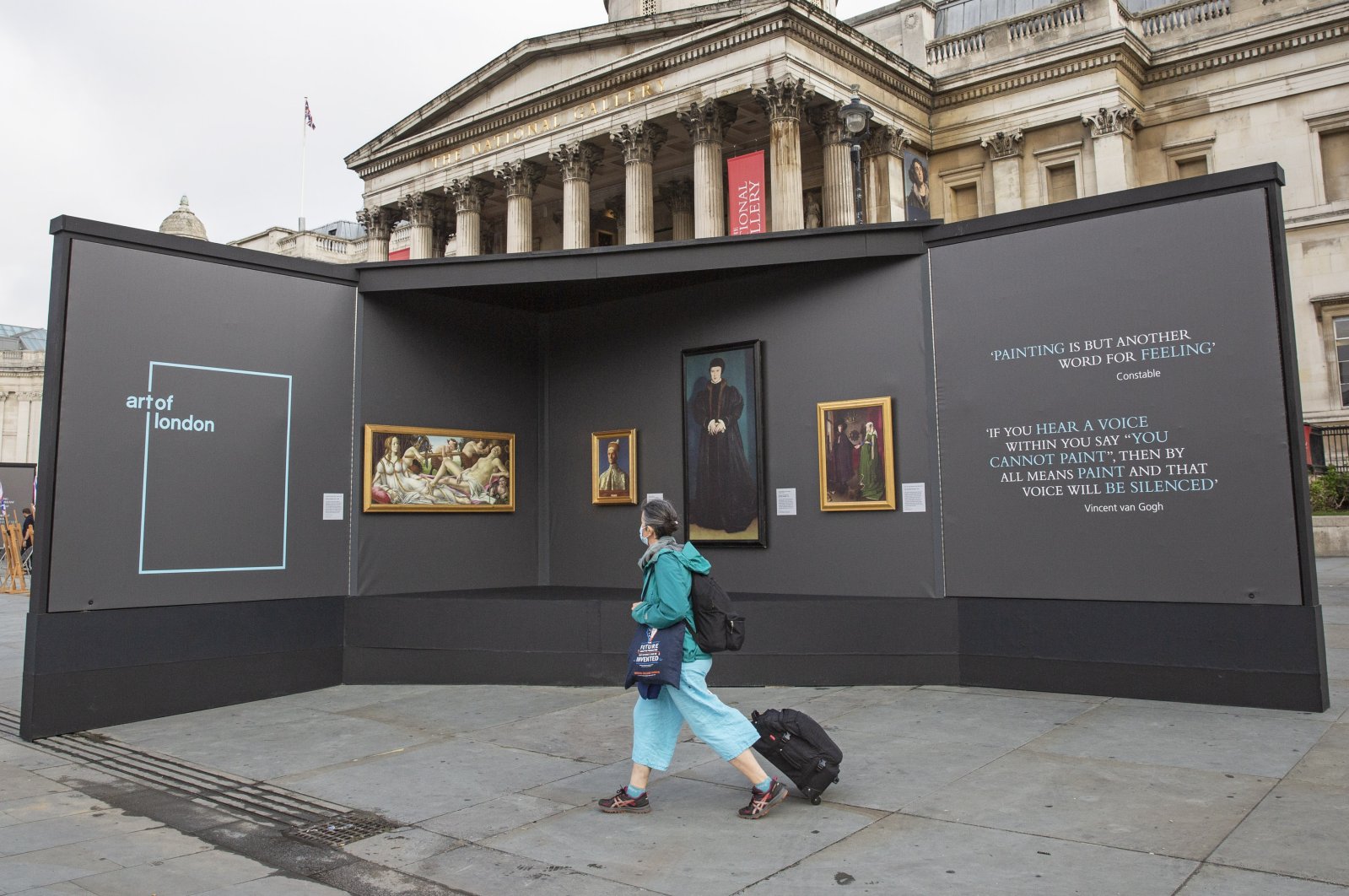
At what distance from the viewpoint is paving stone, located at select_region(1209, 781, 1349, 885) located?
4.64 m

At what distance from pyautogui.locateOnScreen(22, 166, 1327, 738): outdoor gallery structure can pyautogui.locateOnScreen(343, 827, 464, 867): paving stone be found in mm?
4507

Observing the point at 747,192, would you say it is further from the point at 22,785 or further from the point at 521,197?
the point at 22,785

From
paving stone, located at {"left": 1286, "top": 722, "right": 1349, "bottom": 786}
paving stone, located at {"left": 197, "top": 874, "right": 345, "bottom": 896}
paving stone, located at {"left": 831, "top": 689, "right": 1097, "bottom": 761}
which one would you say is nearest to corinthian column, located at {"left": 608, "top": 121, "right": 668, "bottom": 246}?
paving stone, located at {"left": 831, "top": 689, "right": 1097, "bottom": 761}

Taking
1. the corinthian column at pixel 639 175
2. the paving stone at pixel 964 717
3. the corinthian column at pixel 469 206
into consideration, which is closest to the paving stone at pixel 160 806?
Result: the paving stone at pixel 964 717

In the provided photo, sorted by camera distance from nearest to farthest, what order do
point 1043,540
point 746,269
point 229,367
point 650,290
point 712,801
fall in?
point 712,801
point 1043,540
point 229,367
point 746,269
point 650,290

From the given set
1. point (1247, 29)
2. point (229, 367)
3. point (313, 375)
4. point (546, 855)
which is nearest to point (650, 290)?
point (313, 375)

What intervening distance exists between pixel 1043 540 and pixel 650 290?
514cm

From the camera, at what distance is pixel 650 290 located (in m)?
11.7

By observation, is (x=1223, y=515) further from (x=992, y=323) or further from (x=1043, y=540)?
(x=992, y=323)

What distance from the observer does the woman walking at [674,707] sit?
19.0ft

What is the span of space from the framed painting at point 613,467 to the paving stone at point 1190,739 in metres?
5.59

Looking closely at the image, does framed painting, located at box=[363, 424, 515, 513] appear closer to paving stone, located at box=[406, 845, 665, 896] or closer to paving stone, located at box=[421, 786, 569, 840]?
paving stone, located at box=[421, 786, 569, 840]

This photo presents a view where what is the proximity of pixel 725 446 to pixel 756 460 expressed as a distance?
422 millimetres

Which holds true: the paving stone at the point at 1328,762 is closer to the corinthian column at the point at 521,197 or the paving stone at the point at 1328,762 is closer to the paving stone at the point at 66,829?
the paving stone at the point at 66,829
